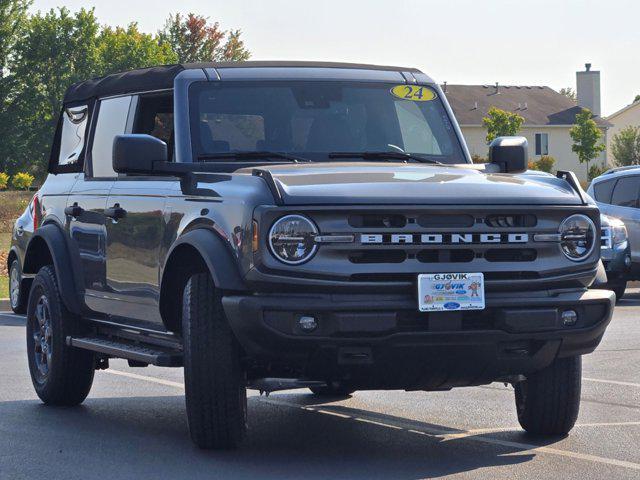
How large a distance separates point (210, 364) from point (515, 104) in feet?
311

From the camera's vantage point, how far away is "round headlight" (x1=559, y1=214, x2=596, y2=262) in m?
7.49

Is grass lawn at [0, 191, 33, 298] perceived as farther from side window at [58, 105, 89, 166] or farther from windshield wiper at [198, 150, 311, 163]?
windshield wiper at [198, 150, 311, 163]

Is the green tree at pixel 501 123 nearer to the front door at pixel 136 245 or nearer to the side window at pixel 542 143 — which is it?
the side window at pixel 542 143

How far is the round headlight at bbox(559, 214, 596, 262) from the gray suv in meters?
0.01

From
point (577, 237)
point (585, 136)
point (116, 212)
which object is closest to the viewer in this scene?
point (577, 237)

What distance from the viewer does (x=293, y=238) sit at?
7.05 meters

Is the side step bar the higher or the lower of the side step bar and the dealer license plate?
the lower

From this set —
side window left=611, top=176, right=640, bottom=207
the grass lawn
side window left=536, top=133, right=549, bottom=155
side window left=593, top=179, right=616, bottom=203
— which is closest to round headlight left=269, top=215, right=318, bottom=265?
side window left=611, top=176, right=640, bottom=207

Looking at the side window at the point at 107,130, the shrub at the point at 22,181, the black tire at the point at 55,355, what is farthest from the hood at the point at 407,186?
the shrub at the point at 22,181

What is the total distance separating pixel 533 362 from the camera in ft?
24.4

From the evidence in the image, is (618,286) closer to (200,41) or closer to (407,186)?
(407,186)

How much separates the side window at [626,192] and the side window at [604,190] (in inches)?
3.5

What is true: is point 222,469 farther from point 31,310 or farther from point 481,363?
point 31,310

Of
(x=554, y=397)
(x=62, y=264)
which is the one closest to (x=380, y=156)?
(x=554, y=397)
